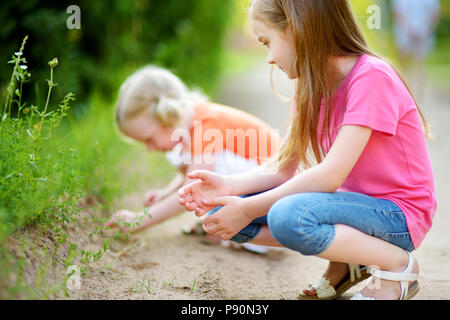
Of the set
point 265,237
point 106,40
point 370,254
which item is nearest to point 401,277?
point 370,254

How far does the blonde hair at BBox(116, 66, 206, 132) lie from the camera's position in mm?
2795

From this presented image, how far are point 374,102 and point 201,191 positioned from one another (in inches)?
27.7

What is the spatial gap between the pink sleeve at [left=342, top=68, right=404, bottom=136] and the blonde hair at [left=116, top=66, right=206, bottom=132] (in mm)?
1231

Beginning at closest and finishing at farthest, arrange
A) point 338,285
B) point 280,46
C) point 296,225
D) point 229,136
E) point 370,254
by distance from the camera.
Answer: point 296,225 → point 370,254 → point 280,46 → point 338,285 → point 229,136

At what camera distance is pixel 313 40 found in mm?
1822

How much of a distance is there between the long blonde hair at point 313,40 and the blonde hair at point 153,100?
98 cm

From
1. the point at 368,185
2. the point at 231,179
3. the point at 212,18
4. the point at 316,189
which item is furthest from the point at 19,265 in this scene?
the point at 212,18

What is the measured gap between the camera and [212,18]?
8141mm

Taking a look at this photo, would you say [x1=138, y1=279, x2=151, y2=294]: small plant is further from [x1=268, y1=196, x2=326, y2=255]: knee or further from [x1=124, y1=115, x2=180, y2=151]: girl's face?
[x1=124, y1=115, x2=180, y2=151]: girl's face

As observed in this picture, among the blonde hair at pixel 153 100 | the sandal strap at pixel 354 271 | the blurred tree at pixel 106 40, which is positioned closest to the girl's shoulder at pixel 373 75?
the sandal strap at pixel 354 271

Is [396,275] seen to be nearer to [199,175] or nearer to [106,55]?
[199,175]

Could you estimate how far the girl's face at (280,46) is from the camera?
6.13ft
